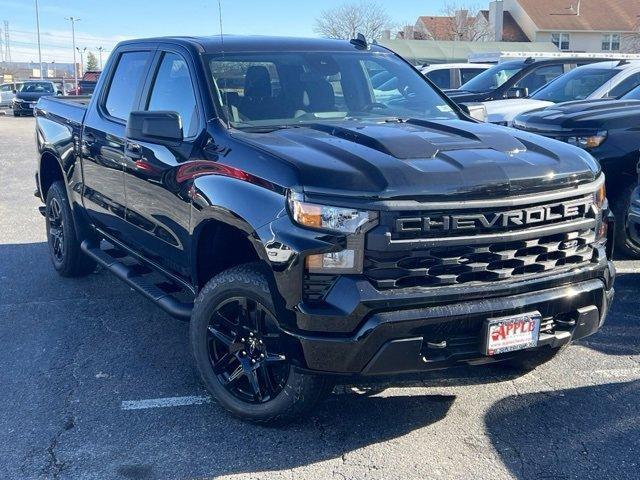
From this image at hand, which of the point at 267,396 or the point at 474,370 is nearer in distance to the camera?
the point at 267,396

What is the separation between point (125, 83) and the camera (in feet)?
18.4

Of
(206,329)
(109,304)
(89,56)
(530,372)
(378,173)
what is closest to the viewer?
(378,173)

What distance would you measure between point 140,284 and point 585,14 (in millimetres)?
55339

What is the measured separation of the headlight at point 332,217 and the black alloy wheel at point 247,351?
523mm

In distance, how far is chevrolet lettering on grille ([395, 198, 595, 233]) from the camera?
11.1 feet

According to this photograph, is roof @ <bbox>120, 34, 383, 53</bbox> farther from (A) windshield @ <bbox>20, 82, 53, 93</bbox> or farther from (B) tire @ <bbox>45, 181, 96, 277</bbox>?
(A) windshield @ <bbox>20, 82, 53, 93</bbox>

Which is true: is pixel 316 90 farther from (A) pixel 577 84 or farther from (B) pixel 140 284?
(A) pixel 577 84

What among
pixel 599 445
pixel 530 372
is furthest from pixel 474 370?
pixel 599 445

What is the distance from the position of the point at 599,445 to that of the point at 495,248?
110 centimetres

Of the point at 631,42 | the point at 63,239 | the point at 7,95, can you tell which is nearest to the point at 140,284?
the point at 63,239

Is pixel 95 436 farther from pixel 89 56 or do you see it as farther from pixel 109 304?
pixel 89 56

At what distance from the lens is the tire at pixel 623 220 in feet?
21.7

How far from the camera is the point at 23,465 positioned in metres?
3.57

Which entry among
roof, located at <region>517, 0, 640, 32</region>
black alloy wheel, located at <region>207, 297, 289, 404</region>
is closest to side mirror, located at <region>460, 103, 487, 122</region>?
black alloy wheel, located at <region>207, 297, 289, 404</region>
